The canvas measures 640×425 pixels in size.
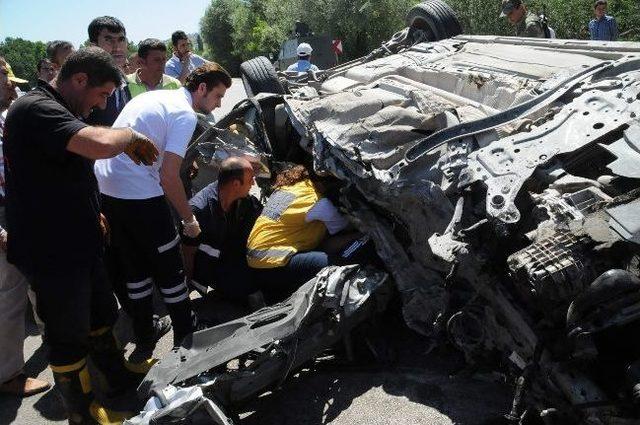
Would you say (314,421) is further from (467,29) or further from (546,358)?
(467,29)

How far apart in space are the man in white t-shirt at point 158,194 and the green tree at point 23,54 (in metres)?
31.1

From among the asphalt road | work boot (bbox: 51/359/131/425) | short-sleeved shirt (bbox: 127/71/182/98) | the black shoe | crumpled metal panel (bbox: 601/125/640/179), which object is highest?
short-sleeved shirt (bbox: 127/71/182/98)

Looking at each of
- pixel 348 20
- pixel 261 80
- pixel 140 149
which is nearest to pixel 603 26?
pixel 261 80

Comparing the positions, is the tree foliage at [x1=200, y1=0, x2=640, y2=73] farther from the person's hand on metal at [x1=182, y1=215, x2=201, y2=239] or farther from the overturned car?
the person's hand on metal at [x1=182, y1=215, x2=201, y2=239]

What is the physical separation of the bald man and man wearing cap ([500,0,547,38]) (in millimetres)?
4174

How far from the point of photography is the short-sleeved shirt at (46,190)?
2527mm

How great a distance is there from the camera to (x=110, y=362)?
10.9ft

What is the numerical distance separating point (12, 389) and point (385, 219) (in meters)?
2.49

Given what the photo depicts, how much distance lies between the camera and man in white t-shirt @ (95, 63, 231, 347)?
3146 mm

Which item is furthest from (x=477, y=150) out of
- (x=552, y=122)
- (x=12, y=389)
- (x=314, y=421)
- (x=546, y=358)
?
(x=12, y=389)

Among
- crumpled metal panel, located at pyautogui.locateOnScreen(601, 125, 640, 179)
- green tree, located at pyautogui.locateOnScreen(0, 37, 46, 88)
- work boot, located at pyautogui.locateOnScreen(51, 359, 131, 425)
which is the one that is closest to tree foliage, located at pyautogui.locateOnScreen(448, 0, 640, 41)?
crumpled metal panel, located at pyautogui.locateOnScreen(601, 125, 640, 179)

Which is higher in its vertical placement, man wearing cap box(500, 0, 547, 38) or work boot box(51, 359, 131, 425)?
man wearing cap box(500, 0, 547, 38)

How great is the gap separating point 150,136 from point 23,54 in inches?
1465

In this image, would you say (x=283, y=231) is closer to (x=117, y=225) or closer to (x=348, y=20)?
(x=117, y=225)
